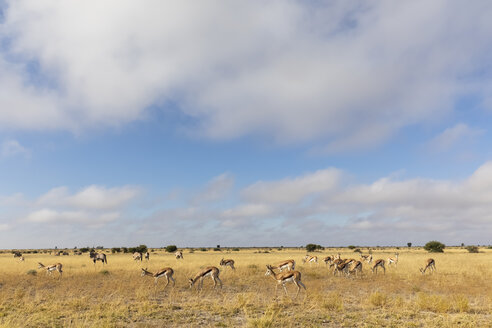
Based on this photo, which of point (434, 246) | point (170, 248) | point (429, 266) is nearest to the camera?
point (429, 266)

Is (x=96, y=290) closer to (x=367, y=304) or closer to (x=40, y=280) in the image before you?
(x=40, y=280)

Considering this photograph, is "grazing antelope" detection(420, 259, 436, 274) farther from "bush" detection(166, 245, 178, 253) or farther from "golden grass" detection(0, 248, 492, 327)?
"bush" detection(166, 245, 178, 253)

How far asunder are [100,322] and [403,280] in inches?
A: 856

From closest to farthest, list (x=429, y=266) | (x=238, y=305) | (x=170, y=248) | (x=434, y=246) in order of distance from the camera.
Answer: (x=238, y=305), (x=429, y=266), (x=434, y=246), (x=170, y=248)

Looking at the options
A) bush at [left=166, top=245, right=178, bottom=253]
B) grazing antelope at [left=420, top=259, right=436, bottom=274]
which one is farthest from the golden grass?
bush at [left=166, top=245, right=178, bottom=253]

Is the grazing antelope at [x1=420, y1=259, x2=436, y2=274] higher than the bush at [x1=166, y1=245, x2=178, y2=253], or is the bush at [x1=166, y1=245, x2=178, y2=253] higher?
the grazing antelope at [x1=420, y1=259, x2=436, y2=274]

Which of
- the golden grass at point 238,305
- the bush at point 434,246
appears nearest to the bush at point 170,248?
the golden grass at point 238,305

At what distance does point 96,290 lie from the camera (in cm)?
1961

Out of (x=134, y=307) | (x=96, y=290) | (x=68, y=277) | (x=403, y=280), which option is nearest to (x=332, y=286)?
(x=403, y=280)

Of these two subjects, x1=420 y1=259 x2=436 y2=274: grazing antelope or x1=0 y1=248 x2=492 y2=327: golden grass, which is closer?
x1=0 y1=248 x2=492 y2=327: golden grass

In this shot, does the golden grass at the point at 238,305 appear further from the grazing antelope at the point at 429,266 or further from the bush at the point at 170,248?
the bush at the point at 170,248

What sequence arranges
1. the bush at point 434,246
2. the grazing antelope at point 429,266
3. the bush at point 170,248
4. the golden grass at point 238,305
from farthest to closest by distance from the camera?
1. the bush at point 170,248
2. the bush at point 434,246
3. the grazing antelope at point 429,266
4. the golden grass at point 238,305

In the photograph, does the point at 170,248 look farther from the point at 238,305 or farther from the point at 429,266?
the point at 238,305

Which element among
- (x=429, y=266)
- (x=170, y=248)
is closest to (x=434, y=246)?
(x=429, y=266)
